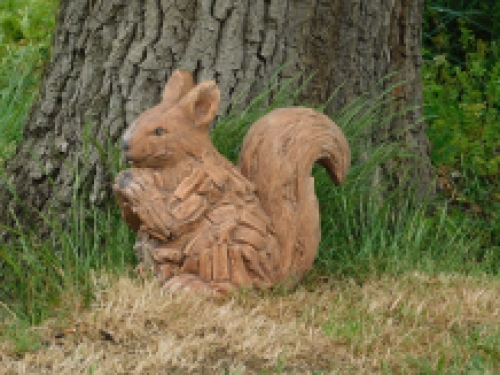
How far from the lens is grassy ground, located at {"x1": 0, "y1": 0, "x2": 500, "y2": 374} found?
2.88 meters

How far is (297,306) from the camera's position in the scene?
3398 millimetres

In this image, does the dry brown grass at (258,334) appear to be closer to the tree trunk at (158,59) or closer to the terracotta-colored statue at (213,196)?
the terracotta-colored statue at (213,196)

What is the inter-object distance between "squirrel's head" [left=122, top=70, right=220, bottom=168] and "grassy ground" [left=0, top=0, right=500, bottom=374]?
0.44 m

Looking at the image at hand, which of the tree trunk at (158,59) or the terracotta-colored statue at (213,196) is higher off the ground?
the tree trunk at (158,59)

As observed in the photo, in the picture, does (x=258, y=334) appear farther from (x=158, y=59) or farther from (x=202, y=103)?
(x=158, y=59)

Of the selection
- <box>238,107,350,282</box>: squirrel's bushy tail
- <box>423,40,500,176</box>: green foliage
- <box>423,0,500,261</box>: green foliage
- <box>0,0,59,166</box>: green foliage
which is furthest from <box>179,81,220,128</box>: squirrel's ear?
<box>423,40,500,176</box>: green foliage

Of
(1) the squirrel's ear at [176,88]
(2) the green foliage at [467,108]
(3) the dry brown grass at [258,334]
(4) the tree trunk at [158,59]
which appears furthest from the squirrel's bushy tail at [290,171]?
(2) the green foliage at [467,108]

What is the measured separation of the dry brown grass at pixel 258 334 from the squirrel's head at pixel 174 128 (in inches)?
20.3

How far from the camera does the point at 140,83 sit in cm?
414

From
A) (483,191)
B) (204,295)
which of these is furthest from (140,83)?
(483,191)

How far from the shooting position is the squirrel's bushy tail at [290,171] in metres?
3.44

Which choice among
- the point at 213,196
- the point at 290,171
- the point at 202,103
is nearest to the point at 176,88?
the point at 202,103

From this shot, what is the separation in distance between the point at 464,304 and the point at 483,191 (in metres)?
2.21

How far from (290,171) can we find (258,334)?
2.44 ft
